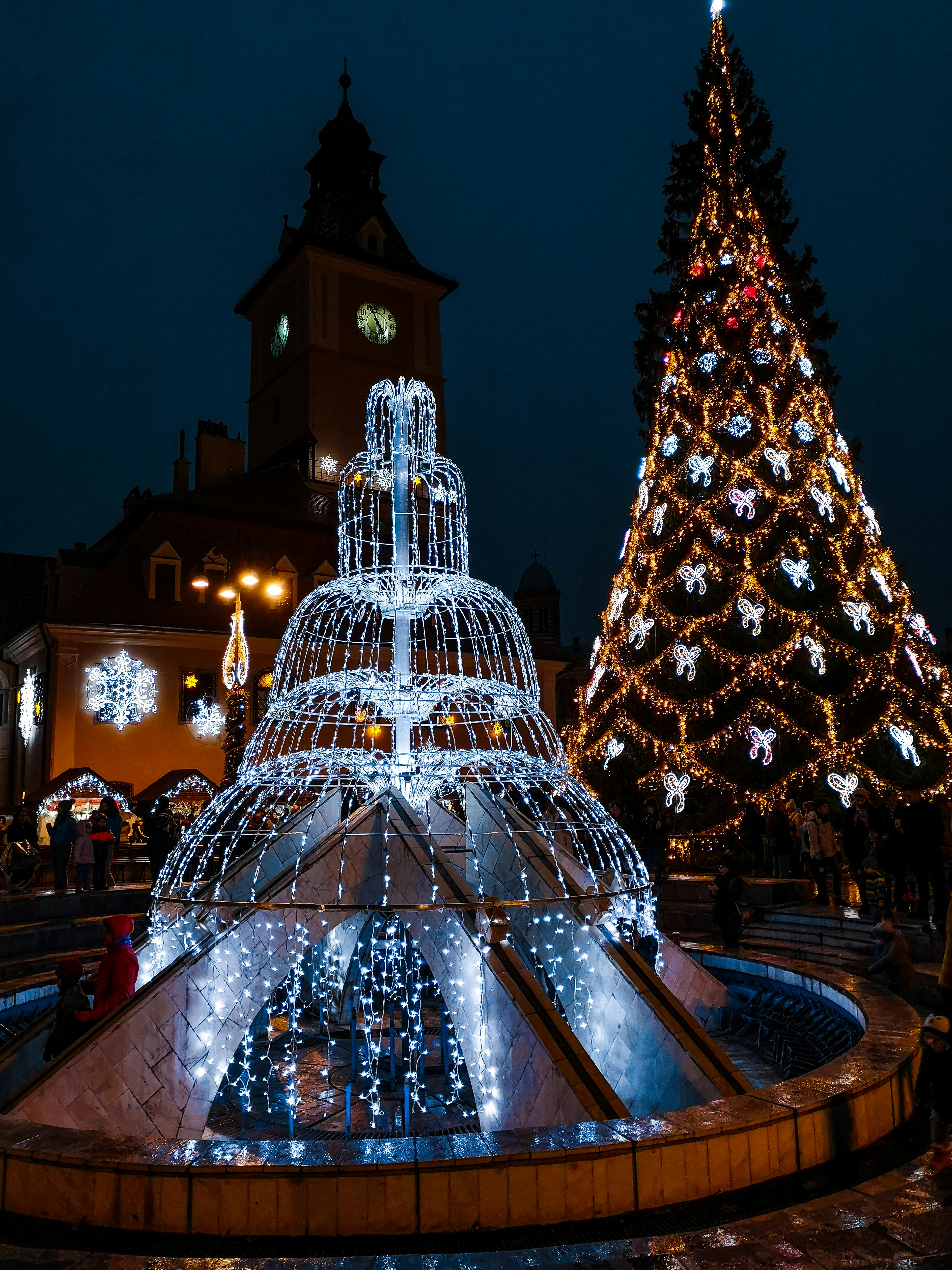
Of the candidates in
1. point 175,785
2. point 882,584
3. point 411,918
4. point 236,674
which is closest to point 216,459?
point 175,785

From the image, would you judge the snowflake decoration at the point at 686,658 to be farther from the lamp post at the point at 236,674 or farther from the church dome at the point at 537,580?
the church dome at the point at 537,580

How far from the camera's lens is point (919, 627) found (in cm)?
1728

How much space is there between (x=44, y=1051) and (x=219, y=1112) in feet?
4.46

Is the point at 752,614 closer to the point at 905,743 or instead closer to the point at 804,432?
the point at 905,743

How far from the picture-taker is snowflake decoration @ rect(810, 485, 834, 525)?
17219mm

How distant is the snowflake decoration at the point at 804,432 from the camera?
58.0 feet

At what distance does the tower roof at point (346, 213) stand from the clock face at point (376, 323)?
1.90 m

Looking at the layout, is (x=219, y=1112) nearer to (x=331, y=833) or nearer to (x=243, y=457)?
(x=331, y=833)

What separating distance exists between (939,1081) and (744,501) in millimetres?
14005

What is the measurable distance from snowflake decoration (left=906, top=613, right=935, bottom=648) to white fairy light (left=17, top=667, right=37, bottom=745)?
24.7 meters

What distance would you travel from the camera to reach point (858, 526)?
1730cm

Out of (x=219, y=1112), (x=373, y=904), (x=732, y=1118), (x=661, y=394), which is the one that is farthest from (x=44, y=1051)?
(x=661, y=394)

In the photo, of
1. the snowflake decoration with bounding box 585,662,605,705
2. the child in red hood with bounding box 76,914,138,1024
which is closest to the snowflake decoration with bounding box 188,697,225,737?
the snowflake decoration with bounding box 585,662,605,705

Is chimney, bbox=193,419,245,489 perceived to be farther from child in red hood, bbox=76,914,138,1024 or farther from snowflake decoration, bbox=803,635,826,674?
child in red hood, bbox=76,914,138,1024
